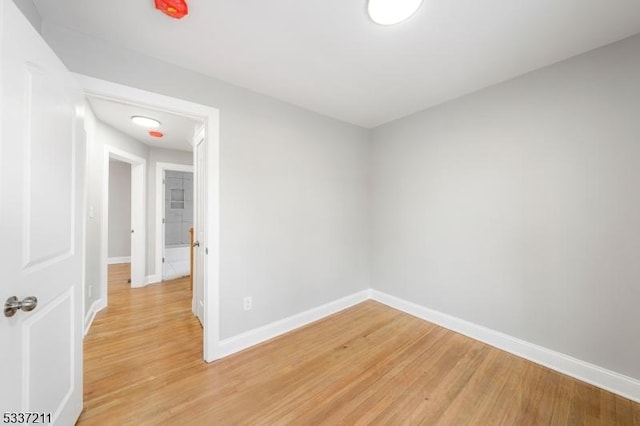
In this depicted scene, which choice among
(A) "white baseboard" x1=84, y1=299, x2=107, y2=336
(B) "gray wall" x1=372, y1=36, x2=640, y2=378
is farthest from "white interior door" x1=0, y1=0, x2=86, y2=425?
(B) "gray wall" x1=372, y1=36, x2=640, y2=378


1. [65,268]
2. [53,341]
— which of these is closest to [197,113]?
[65,268]

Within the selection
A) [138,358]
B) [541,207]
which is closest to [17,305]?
[138,358]

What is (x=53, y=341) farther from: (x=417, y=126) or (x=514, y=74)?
(x=514, y=74)

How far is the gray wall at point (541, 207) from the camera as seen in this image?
1623mm

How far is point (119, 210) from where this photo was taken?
18.5 feet

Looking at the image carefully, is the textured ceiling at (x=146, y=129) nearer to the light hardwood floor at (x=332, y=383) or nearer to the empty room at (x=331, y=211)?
the empty room at (x=331, y=211)

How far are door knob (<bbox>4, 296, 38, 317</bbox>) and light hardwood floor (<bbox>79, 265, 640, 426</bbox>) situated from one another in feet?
3.23

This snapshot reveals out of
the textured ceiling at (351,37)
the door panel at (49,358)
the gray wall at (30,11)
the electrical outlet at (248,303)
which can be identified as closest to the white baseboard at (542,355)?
the electrical outlet at (248,303)

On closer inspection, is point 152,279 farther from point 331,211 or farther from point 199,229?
point 331,211

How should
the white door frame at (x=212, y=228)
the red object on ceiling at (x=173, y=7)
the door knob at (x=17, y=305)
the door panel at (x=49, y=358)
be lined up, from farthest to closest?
the white door frame at (x=212, y=228), the red object on ceiling at (x=173, y=7), the door panel at (x=49, y=358), the door knob at (x=17, y=305)

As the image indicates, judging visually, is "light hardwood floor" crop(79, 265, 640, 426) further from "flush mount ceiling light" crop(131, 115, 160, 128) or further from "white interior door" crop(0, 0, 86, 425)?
"flush mount ceiling light" crop(131, 115, 160, 128)

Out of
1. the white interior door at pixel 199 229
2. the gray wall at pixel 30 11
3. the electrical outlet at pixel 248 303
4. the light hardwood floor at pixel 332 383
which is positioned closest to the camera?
the gray wall at pixel 30 11

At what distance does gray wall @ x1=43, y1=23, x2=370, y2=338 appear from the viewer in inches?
69.4

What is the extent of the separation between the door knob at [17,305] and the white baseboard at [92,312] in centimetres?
203
